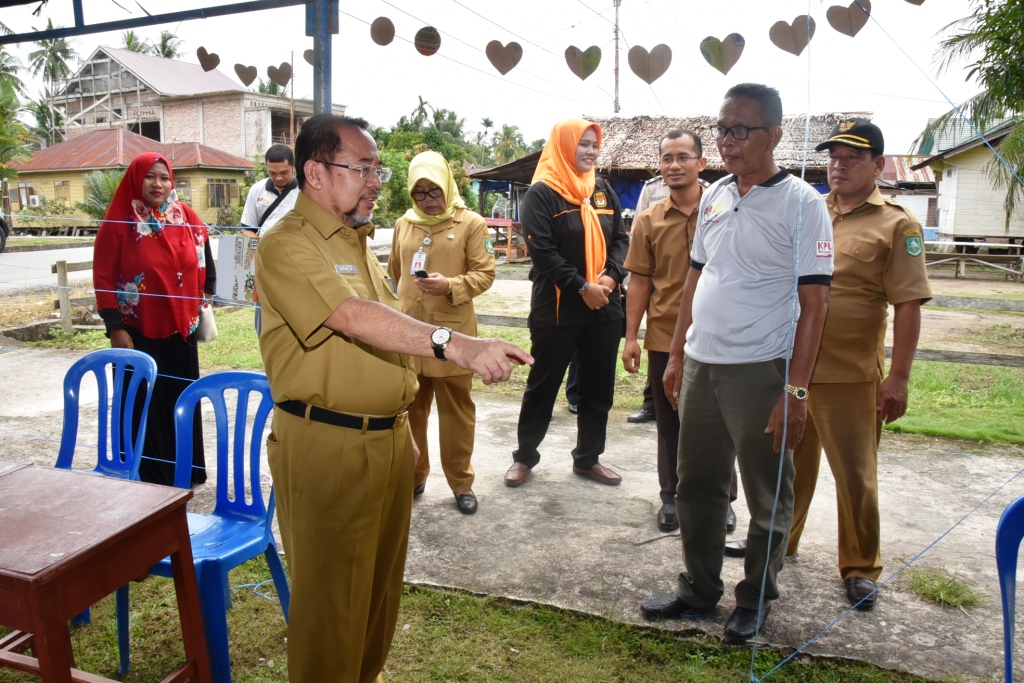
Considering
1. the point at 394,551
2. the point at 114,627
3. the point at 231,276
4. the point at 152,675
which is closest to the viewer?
the point at 394,551

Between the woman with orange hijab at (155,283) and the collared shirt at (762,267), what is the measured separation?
2649 millimetres

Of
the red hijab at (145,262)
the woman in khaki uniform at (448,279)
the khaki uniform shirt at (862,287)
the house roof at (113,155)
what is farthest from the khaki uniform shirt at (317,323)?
the house roof at (113,155)

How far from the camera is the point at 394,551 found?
7.36 feet

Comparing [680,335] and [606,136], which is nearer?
[680,335]

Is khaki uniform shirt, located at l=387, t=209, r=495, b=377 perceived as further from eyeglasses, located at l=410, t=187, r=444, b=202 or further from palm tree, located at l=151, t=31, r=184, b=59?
palm tree, located at l=151, t=31, r=184, b=59

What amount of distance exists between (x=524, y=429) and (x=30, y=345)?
21.1 ft

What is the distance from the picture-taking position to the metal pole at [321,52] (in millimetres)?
3113

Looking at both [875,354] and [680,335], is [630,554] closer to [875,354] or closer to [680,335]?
[680,335]

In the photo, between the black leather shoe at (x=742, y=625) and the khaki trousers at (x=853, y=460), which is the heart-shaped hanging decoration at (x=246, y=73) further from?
the black leather shoe at (x=742, y=625)

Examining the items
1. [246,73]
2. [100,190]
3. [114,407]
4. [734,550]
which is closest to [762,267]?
[734,550]

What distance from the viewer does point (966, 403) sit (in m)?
5.96

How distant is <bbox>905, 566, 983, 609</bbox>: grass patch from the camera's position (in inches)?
114

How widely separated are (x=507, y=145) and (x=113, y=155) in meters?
30.6

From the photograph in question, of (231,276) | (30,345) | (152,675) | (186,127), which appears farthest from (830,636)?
(186,127)
